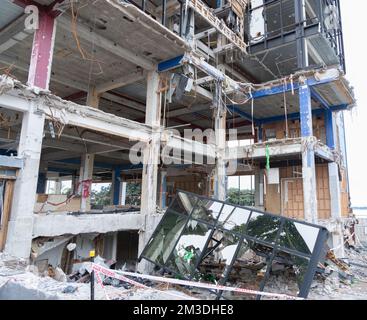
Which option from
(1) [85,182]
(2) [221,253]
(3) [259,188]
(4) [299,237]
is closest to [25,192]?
(2) [221,253]

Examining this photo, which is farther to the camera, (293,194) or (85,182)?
(293,194)

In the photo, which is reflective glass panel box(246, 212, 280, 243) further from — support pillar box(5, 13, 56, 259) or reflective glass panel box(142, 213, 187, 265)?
support pillar box(5, 13, 56, 259)

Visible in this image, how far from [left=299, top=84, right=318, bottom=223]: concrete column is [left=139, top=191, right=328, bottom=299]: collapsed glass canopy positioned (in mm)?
4029

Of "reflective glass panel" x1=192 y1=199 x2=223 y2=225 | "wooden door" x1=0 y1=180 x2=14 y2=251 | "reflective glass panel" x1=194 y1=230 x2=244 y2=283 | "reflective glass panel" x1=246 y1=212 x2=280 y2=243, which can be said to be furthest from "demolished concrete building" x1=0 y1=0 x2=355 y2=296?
"reflective glass panel" x1=246 y1=212 x2=280 y2=243

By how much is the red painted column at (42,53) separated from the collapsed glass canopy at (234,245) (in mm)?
6324

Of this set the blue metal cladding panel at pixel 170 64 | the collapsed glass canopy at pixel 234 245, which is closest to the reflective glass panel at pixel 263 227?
the collapsed glass canopy at pixel 234 245

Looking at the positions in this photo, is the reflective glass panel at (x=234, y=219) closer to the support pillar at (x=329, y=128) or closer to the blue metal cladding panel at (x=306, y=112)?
the blue metal cladding panel at (x=306, y=112)

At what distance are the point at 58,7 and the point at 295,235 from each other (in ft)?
33.5

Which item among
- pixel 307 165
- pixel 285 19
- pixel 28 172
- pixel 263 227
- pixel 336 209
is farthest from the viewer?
pixel 285 19

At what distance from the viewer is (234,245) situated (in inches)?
356

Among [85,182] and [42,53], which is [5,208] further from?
[85,182]

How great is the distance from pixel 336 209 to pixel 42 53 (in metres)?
16.4

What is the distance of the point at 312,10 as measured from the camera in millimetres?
18516

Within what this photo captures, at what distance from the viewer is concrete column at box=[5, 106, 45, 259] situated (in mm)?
7637
